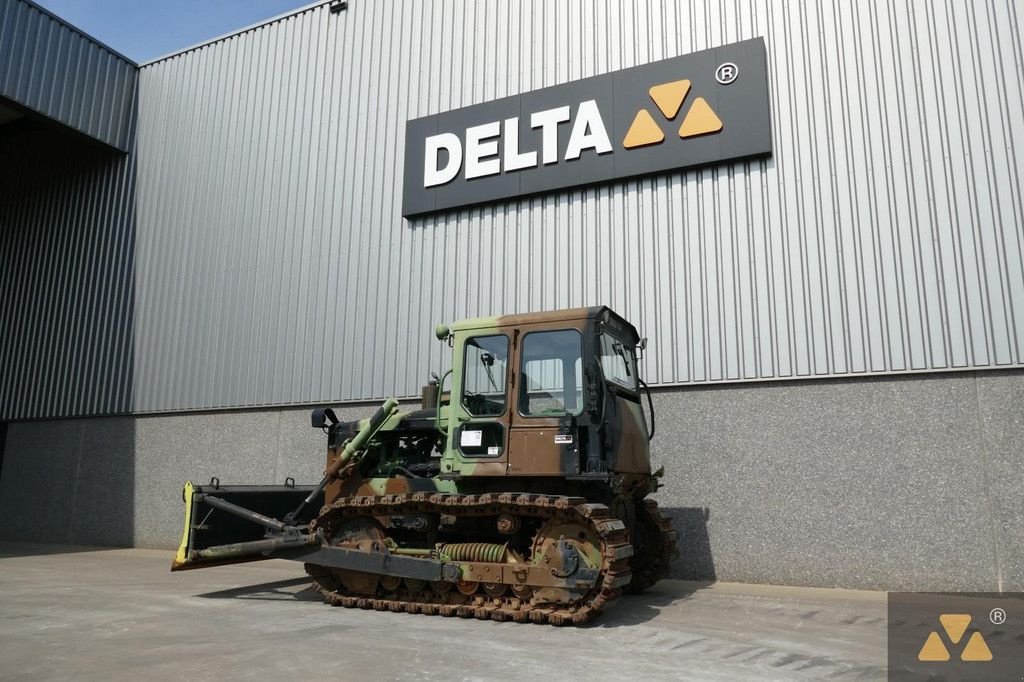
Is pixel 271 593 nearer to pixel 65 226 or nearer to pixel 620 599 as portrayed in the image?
pixel 620 599

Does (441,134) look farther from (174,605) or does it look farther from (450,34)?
(174,605)

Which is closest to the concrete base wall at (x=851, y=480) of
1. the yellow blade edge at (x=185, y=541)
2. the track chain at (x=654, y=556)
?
the track chain at (x=654, y=556)

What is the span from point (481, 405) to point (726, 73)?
7.11 meters

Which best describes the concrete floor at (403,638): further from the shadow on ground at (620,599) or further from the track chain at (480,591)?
the track chain at (480,591)

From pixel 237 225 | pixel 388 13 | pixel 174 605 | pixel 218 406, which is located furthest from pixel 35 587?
pixel 388 13

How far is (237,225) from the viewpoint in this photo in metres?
15.1

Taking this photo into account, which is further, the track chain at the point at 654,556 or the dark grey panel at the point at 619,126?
the dark grey panel at the point at 619,126

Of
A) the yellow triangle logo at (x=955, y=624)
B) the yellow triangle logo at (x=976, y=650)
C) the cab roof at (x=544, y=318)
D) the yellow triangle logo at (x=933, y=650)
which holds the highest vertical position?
the cab roof at (x=544, y=318)

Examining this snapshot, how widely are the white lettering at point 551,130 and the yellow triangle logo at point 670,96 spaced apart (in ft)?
5.28

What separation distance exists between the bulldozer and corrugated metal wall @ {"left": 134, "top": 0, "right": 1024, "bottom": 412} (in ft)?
10.4

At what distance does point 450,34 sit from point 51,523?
14.3 m

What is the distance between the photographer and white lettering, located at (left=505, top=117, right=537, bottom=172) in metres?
12.3

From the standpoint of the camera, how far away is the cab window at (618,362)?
25.0 ft

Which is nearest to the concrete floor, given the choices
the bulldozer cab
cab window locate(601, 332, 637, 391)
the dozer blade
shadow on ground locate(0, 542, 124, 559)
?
the dozer blade
